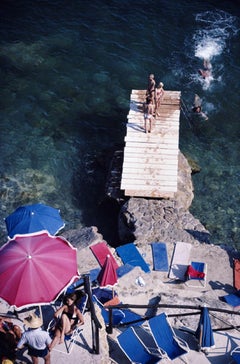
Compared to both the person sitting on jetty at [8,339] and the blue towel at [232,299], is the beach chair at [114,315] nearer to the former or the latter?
the person sitting on jetty at [8,339]

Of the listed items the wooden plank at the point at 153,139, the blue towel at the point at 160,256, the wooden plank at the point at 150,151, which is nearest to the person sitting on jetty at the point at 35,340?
the blue towel at the point at 160,256

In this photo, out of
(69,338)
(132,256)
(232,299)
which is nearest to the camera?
(69,338)

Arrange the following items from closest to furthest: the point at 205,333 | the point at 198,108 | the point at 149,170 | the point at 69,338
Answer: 1. the point at 69,338
2. the point at 205,333
3. the point at 149,170
4. the point at 198,108

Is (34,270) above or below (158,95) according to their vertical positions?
below

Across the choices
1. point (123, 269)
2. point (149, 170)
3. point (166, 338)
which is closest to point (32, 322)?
point (166, 338)

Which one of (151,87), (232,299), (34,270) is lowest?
(232,299)

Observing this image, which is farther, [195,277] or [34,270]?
[195,277]

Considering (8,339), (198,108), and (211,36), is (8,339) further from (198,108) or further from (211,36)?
(211,36)

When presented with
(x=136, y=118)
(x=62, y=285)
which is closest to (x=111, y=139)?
(x=136, y=118)
